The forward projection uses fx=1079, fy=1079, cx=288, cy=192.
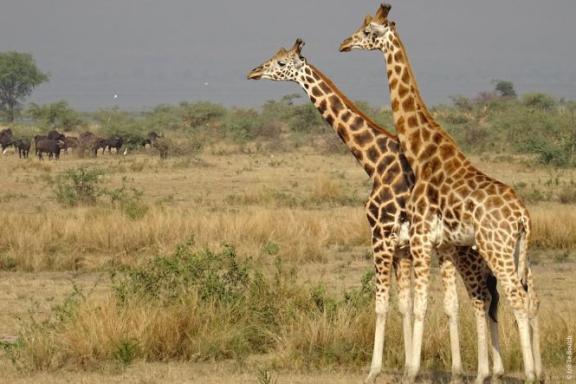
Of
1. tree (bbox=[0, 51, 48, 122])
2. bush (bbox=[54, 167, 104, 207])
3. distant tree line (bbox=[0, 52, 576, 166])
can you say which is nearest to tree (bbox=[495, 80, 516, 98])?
distant tree line (bbox=[0, 52, 576, 166])

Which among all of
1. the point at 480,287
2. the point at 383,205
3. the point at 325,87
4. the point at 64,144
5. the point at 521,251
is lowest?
the point at 480,287

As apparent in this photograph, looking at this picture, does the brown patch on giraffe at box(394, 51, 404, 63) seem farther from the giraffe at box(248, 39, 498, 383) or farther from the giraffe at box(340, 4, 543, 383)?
the giraffe at box(248, 39, 498, 383)

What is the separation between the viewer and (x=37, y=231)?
16406mm

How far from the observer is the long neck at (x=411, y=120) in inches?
318

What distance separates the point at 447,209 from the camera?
7.65 metres

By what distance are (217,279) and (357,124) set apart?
256 cm

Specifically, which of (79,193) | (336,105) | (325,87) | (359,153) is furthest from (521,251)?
(79,193)

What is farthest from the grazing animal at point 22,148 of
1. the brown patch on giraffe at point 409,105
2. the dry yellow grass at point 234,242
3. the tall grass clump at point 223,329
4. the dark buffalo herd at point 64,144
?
the brown patch on giraffe at point 409,105

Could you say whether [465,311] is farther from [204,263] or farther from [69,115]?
[69,115]

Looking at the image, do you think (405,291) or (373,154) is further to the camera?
(373,154)

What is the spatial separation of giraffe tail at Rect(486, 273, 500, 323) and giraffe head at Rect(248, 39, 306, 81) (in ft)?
7.73

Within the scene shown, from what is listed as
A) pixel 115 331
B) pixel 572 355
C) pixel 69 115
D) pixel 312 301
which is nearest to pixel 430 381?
pixel 572 355

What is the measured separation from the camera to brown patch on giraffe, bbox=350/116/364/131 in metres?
8.88

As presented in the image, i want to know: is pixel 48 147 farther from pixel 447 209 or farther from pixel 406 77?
pixel 447 209
